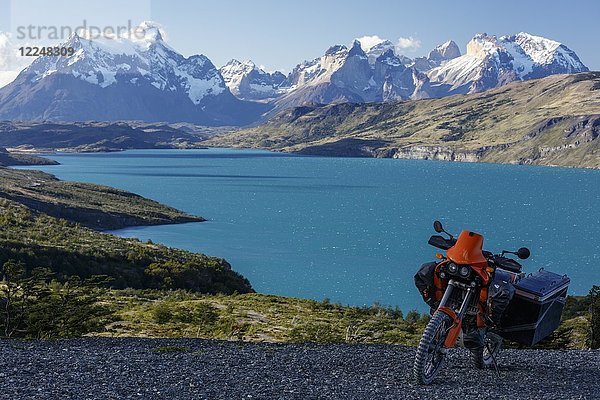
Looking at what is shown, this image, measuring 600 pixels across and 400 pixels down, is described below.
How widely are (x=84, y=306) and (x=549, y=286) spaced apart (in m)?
15.5

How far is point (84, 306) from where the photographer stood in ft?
71.0

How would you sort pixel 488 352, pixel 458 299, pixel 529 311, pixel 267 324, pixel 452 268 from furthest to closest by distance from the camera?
pixel 267 324, pixel 488 352, pixel 529 311, pixel 458 299, pixel 452 268

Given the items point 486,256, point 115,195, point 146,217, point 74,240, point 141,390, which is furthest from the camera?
point 115,195

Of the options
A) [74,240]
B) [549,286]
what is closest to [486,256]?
[549,286]

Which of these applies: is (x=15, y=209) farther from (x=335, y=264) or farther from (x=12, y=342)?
(x=12, y=342)

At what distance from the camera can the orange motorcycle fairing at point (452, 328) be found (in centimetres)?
1109

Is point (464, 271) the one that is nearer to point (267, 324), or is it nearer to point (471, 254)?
point (471, 254)

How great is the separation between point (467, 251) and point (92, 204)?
417 feet

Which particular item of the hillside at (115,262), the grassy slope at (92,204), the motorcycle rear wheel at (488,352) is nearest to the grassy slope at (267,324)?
the motorcycle rear wheel at (488,352)

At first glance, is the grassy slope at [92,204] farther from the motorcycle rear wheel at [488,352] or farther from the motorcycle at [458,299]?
the motorcycle at [458,299]

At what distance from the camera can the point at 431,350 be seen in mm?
11141

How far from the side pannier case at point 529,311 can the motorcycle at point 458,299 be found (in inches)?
13.2

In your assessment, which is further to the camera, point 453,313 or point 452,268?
point 452,268

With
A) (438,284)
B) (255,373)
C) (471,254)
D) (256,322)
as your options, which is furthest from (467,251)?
(256,322)
